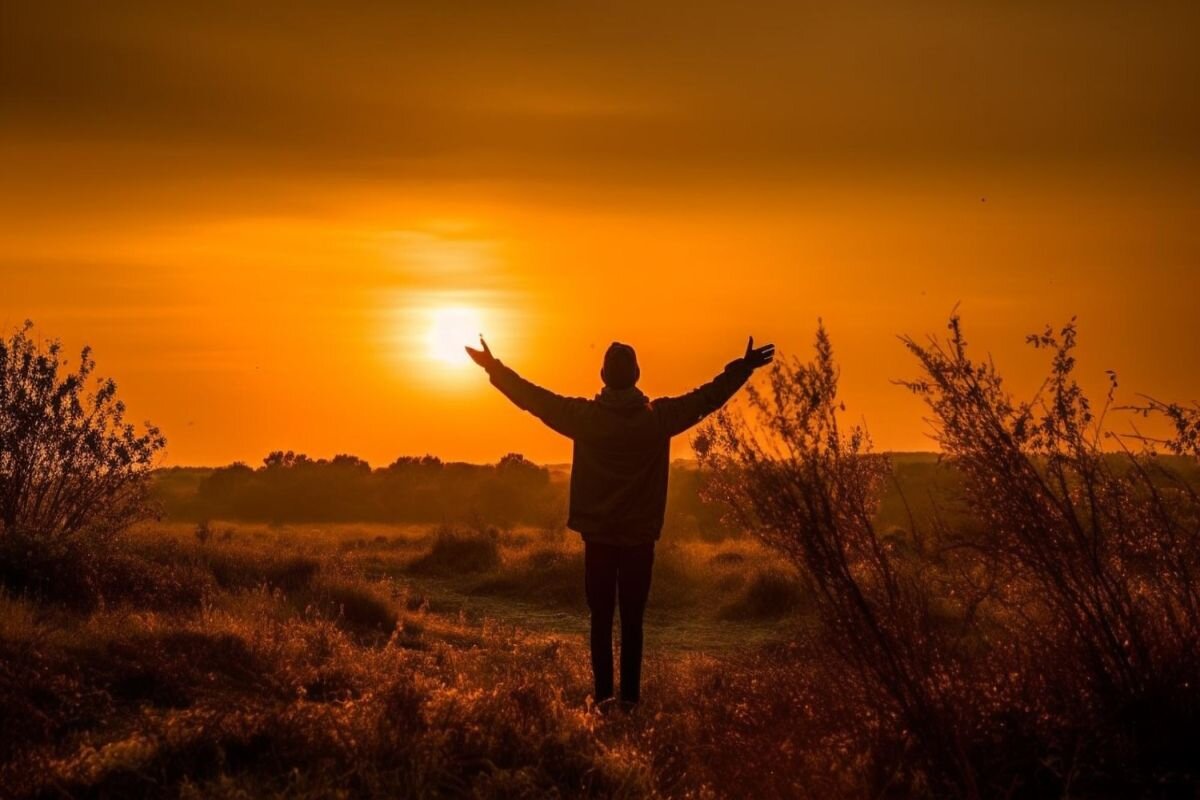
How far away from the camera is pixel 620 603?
356 inches

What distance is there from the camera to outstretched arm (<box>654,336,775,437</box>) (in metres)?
8.96

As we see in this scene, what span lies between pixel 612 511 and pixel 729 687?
1706mm

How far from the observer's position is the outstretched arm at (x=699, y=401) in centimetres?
896

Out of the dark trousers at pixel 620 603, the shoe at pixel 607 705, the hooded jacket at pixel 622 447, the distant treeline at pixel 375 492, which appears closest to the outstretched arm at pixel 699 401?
the hooded jacket at pixel 622 447

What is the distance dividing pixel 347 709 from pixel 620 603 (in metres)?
2.47

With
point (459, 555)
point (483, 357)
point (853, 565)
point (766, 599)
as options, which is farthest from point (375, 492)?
point (853, 565)

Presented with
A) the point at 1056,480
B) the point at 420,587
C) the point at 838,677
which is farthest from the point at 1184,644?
the point at 420,587

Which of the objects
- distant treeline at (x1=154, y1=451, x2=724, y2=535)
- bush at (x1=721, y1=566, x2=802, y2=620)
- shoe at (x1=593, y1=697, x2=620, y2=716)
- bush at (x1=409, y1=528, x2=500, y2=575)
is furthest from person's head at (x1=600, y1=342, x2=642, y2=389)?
distant treeline at (x1=154, y1=451, x2=724, y2=535)

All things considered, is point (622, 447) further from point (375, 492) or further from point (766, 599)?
point (375, 492)

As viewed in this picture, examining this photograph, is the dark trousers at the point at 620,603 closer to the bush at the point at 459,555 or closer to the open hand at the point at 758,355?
the open hand at the point at 758,355

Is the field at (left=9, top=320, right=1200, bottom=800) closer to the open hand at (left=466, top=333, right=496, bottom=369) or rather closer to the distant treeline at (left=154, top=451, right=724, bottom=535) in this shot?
the open hand at (left=466, top=333, right=496, bottom=369)

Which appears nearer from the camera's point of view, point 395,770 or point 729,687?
point 395,770

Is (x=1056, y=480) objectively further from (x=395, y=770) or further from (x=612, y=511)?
(x=395, y=770)

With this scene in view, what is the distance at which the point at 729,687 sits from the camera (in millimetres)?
9484
